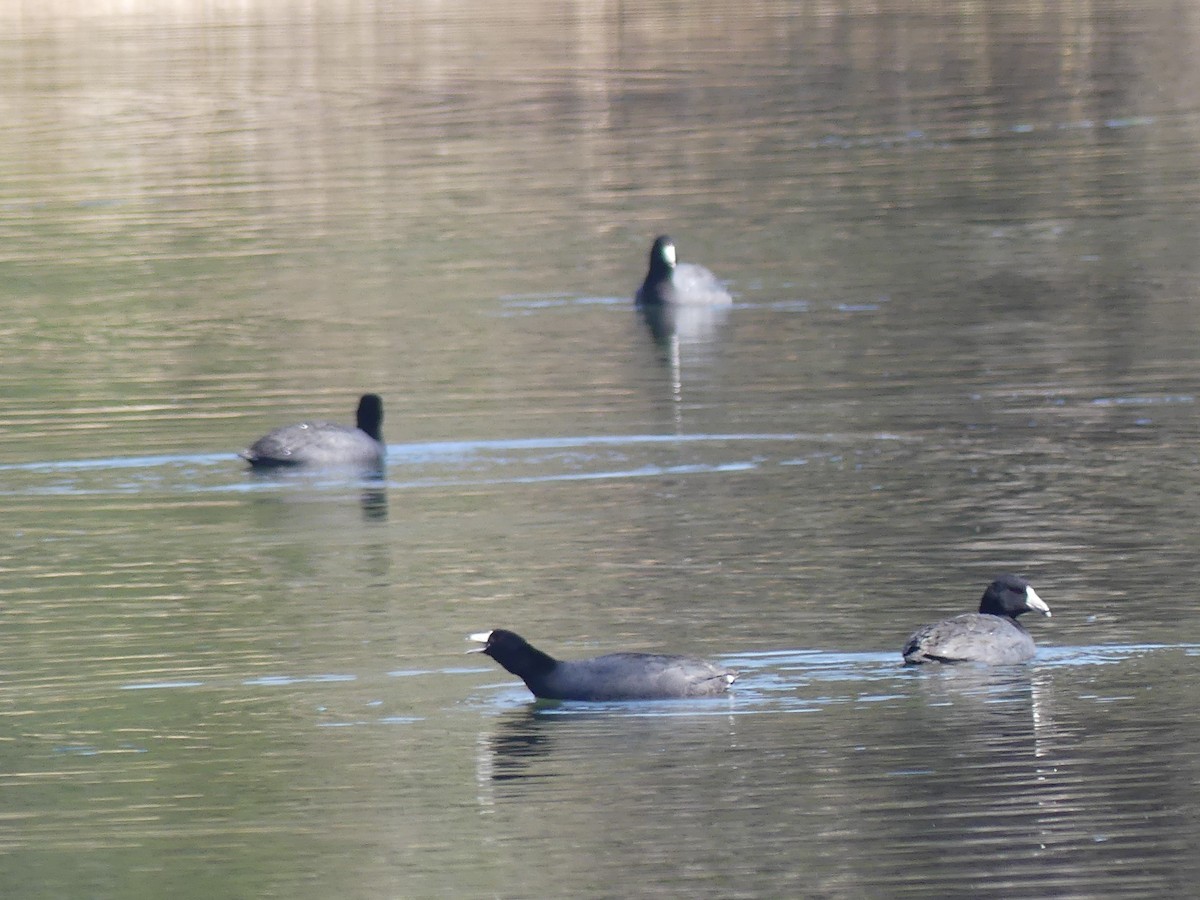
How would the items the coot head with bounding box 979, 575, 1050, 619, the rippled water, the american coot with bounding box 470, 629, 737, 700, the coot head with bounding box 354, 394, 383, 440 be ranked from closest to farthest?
the rippled water < the american coot with bounding box 470, 629, 737, 700 < the coot head with bounding box 979, 575, 1050, 619 < the coot head with bounding box 354, 394, 383, 440

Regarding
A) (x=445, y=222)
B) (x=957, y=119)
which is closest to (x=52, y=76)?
(x=957, y=119)

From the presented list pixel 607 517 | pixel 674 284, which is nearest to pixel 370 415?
pixel 607 517

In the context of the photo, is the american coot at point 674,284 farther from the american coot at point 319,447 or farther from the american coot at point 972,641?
the american coot at point 972,641

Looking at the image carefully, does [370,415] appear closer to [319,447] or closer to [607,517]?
[319,447]

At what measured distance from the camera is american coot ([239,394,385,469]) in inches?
977

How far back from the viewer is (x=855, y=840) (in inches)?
529

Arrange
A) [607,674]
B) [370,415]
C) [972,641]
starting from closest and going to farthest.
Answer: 1. [607,674]
2. [972,641]
3. [370,415]

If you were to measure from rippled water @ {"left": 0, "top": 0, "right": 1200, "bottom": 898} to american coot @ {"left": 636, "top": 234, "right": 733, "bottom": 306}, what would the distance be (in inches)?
19.5

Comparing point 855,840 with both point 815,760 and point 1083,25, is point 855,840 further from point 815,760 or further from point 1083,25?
point 1083,25

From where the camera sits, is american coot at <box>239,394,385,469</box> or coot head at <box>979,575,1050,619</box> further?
american coot at <box>239,394,385,469</box>

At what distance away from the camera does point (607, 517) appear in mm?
21938

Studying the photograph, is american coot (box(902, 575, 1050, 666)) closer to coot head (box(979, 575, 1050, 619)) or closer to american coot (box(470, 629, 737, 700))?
coot head (box(979, 575, 1050, 619))

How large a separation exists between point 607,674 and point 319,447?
30.8 ft

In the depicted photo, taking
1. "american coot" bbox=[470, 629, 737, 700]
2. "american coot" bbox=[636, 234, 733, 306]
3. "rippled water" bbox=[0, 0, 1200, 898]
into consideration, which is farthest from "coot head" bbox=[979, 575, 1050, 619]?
"american coot" bbox=[636, 234, 733, 306]
